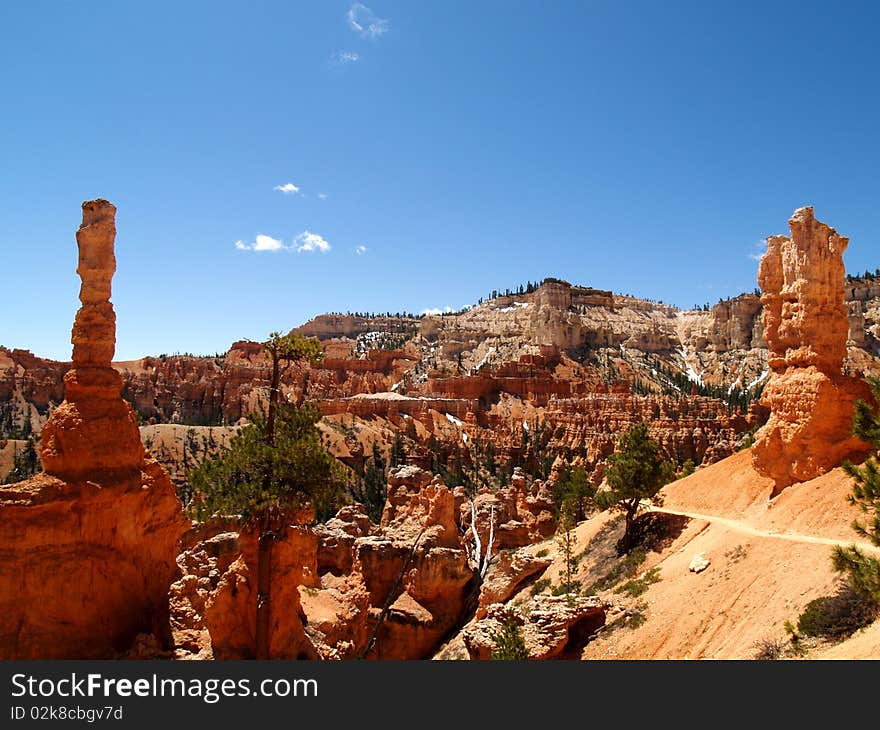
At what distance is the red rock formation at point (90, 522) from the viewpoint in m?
12.0

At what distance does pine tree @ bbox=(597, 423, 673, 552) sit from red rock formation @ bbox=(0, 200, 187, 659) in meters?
21.3

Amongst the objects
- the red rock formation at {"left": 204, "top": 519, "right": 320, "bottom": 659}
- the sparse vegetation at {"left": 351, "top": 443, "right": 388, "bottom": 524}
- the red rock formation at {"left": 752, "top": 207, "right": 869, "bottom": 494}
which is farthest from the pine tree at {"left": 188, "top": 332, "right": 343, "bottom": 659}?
the sparse vegetation at {"left": 351, "top": 443, "right": 388, "bottom": 524}

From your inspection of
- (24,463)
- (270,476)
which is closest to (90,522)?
(270,476)

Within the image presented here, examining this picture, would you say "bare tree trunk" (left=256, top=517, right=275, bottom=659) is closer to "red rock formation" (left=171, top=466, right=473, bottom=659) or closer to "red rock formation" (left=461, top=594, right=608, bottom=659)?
"red rock formation" (left=171, top=466, right=473, bottom=659)

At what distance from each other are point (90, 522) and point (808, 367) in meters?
25.5

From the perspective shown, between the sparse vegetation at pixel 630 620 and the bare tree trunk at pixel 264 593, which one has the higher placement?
the bare tree trunk at pixel 264 593

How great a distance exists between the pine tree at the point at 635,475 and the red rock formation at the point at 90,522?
21.3 meters

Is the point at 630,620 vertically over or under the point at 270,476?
under

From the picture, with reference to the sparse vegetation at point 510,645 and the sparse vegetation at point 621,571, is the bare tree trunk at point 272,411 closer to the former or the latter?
the sparse vegetation at point 510,645

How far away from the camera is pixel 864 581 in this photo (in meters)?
11.0

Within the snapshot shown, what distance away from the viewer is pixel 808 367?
2389 cm

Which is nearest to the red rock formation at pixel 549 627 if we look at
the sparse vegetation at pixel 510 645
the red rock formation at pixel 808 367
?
the sparse vegetation at pixel 510 645

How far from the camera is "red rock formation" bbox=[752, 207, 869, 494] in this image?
22750 millimetres

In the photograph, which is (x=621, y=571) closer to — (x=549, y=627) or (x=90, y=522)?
(x=549, y=627)
